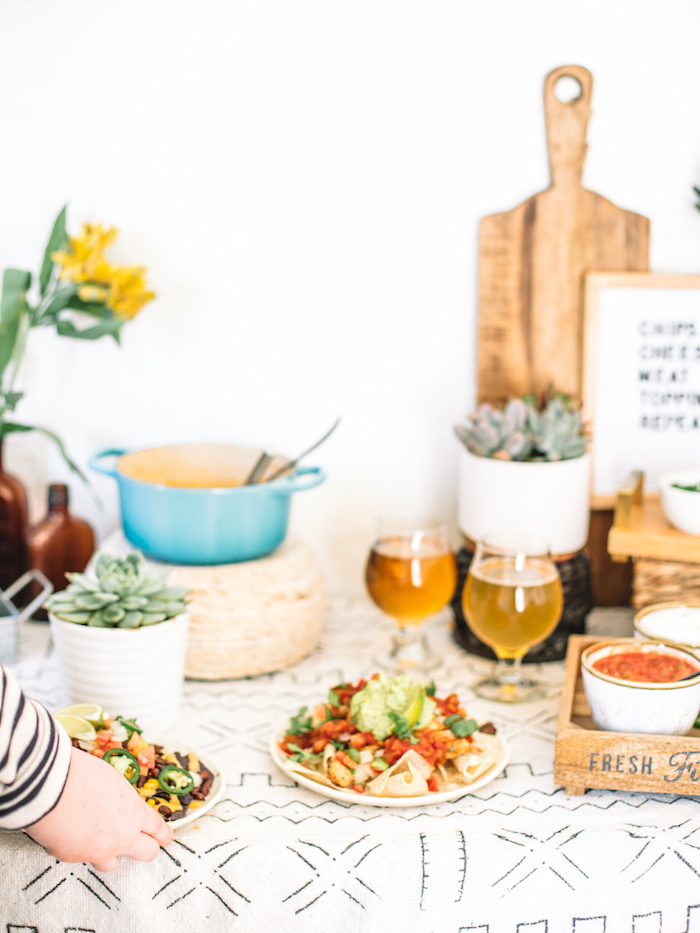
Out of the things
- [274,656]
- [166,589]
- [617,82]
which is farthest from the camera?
[617,82]

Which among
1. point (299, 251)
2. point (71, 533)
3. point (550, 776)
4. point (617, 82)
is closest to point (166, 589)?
point (71, 533)

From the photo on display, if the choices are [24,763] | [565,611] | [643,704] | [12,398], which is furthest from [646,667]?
[12,398]

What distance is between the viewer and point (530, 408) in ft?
3.86

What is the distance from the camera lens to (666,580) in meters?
1.09

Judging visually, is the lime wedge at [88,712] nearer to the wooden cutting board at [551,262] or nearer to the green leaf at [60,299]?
the green leaf at [60,299]

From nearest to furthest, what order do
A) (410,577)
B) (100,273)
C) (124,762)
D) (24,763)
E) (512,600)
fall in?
(24,763) < (124,762) < (512,600) < (410,577) < (100,273)

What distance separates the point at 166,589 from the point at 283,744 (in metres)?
0.22

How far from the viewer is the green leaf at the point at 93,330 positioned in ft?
4.10

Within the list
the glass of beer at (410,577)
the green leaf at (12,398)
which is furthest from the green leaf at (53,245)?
the glass of beer at (410,577)

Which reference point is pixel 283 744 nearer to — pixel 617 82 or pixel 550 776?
pixel 550 776

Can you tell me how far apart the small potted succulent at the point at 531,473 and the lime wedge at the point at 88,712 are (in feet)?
1.86

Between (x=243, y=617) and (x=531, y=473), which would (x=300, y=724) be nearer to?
(x=243, y=617)

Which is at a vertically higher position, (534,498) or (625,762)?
(534,498)

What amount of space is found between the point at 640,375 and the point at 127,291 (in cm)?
78
